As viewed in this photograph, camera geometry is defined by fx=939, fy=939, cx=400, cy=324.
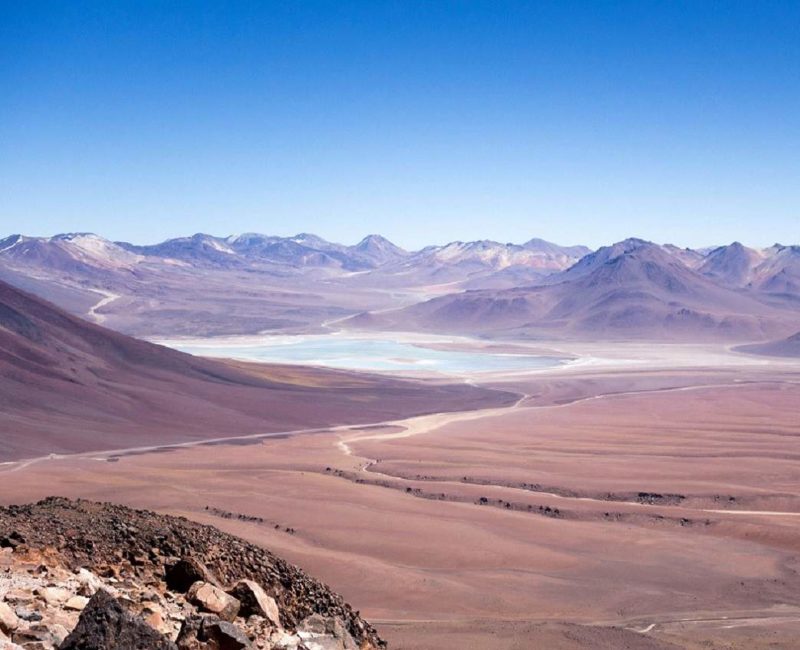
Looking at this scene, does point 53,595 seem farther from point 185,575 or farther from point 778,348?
point 778,348

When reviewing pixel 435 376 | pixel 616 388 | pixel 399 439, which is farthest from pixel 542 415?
pixel 435 376

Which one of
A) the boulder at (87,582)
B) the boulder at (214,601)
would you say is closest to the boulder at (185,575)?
the boulder at (214,601)

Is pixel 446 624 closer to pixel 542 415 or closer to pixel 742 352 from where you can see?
pixel 542 415

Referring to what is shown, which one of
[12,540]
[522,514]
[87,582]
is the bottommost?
[522,514]

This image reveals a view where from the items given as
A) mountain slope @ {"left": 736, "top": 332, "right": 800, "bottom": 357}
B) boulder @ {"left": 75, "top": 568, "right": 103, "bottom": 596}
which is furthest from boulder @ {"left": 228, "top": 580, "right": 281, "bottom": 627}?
mountain slope @ {"left": 736, "top": 332, "right": 800, "bottom": 357}

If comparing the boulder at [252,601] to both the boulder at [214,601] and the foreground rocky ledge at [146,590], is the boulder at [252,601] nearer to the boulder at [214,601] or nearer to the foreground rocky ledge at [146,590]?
the foreground rocky ledge at [146,590]

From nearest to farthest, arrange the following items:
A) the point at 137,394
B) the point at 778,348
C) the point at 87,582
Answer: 1. the point at 87,582
2. the point at 137,394
3. the point at 778,348

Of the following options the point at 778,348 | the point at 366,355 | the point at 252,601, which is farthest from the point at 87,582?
the point at 778,348

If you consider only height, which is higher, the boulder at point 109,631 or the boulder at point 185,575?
the boulder at point 109,631
